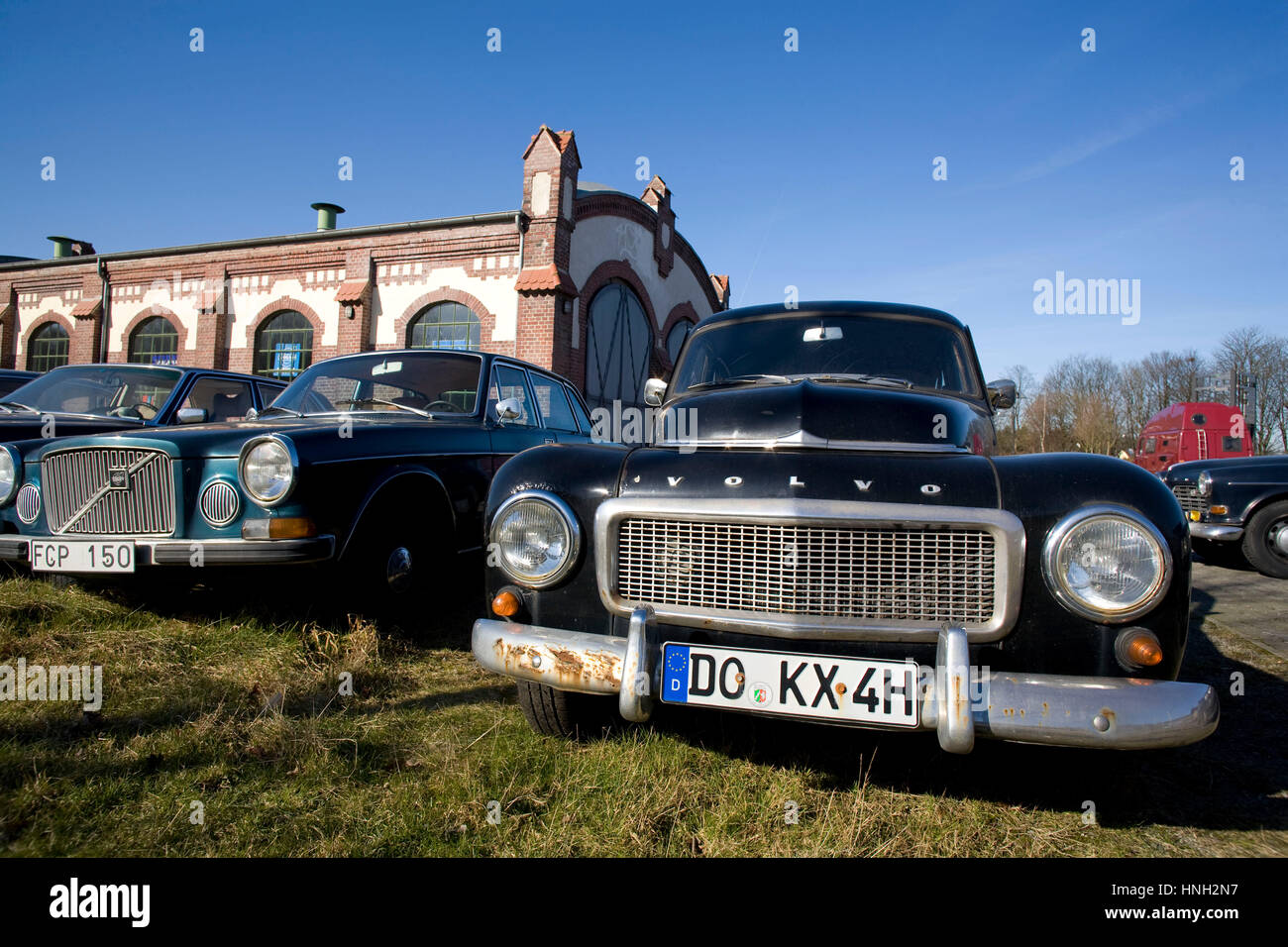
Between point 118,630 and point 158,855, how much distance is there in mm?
2036

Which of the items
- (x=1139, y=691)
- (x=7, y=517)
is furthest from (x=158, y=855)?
(x=7, y=517)

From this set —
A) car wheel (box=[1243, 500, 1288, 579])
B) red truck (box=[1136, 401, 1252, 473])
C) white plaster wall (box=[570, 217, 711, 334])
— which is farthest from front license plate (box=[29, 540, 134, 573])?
red truck (box=[1136, 401, 1252, 473])

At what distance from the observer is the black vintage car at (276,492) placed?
10.2 feet

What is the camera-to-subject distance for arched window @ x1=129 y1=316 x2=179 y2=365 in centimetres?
1628

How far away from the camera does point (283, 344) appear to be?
15055mm

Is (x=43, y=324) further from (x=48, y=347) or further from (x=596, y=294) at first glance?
(x=596, y=294)

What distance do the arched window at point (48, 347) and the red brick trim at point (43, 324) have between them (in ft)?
0.18

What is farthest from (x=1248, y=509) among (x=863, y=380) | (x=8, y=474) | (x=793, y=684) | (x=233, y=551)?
(x=8, y=474)

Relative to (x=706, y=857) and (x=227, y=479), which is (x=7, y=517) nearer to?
(x=227, y=479)

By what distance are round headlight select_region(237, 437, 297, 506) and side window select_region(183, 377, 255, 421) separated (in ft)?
8.83

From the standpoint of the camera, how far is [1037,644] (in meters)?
1.90

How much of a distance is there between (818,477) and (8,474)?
4.14 metres

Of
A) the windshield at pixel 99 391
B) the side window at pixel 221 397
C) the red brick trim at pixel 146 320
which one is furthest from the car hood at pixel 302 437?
the red brick trim at pixel 146 320
